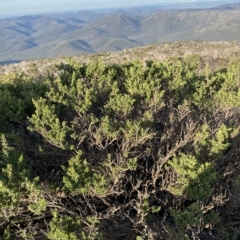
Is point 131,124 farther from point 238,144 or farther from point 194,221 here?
point 238,144

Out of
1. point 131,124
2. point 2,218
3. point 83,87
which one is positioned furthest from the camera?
point 83,87

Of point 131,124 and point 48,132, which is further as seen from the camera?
point 131,124

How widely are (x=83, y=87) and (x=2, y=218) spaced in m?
4.72

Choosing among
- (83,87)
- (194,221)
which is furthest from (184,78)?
(194,221)

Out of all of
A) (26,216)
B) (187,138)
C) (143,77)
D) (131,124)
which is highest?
(143,77)

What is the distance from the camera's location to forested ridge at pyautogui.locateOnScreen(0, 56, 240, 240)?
7191 millimetres

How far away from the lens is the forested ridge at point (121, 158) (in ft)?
23.6

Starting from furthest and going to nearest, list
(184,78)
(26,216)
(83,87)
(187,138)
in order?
(184,78) < (83,87) < (187,138) < (26,216)

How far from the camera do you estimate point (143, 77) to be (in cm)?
1083

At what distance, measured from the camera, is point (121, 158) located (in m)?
8.19

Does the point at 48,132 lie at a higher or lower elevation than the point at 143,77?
lower

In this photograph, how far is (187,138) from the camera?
952cm

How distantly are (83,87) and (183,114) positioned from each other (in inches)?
131

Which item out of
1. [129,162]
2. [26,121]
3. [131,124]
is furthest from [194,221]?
[26,121]
